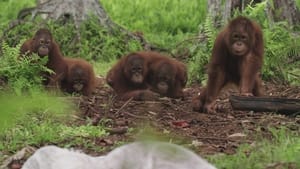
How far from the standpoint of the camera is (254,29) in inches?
259

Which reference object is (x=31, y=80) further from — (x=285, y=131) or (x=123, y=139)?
(x=285, y=131)

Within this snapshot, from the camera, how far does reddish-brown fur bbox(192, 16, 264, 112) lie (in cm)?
659

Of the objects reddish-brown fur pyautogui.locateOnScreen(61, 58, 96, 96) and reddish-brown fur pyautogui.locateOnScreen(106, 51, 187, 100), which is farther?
reddish-brown fur pyautogui.locateOnScreen(61, 58, 96, 96)

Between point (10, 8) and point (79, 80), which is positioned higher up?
point (10, 8)

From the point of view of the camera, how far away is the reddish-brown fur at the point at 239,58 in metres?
6.59

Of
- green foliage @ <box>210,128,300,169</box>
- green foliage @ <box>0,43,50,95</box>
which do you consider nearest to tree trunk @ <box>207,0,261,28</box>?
green foliage @ <box>0,43,50,95</box>

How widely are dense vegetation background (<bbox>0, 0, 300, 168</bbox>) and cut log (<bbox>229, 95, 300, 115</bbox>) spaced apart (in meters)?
1.18

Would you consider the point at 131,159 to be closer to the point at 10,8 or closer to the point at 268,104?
the point at 268,104

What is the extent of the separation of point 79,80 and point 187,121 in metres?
2.01

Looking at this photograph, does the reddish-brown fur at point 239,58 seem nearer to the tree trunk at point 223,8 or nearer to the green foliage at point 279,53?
the green foliage at point 279,53

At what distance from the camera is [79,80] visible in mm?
7594

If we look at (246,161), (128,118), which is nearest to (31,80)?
(128,118)

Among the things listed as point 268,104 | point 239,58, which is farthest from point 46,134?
point 239,58

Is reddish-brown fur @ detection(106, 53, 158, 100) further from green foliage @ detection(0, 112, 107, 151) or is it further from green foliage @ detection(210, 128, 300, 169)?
green foliage @ detection(210, 128, 300, 169)
